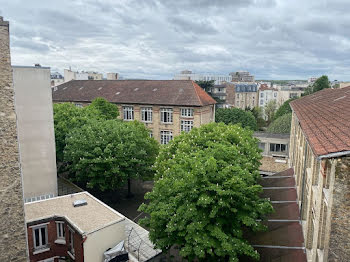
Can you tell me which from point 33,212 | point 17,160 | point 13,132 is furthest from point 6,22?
point 33,212

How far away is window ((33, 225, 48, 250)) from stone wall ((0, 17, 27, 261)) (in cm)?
354

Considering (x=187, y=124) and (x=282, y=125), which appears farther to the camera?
(x=282, y=125)

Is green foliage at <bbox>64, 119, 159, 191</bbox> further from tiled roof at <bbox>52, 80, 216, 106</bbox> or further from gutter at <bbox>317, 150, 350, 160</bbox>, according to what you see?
gutter at <bbox>317, 150, 350, 160</bbox>

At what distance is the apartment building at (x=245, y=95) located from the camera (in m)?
98.5

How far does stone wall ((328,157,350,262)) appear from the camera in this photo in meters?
9.16

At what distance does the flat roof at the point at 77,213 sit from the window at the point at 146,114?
24904mm

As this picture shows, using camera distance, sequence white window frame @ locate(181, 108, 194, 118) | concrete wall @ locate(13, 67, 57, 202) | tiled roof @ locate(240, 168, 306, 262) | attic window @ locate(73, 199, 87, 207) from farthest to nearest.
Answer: white window frame @ locate(181, 108, 194, 118)
concrete wall @ locate(13, 67, 57, 202)
attic window @ locate(73, 199, 87, 207)
tiled roof @ locate(240, 168, 306, 262)

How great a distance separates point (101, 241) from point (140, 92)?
32.0m

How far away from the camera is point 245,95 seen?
4048 inches

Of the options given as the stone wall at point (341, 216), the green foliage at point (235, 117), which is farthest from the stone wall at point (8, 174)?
the green foliage at point (235, 117)

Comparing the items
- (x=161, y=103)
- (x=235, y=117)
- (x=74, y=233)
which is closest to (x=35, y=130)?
(x=74, y=233)

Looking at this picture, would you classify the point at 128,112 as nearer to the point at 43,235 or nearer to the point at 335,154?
the point at 43,235

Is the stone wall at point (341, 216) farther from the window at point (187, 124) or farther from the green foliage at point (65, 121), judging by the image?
the window at point (187, 124)

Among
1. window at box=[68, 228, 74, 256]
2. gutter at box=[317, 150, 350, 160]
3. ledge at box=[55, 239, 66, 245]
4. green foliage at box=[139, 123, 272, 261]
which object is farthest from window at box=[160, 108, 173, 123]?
gutter at box=[317, 150, 350, 160]
